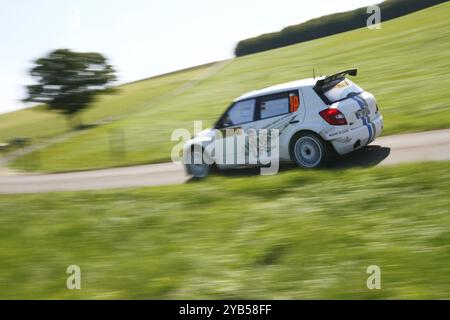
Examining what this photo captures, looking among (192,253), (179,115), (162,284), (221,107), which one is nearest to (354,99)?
(192,253)

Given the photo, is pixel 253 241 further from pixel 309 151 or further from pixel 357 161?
pixel 357 161

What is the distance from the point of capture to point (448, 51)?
85.0 feet

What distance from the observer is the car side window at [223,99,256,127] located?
9.91 meters

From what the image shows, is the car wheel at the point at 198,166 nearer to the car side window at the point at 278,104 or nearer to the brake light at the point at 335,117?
the car side window at the point at 278,104

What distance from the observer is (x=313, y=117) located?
913 centimetres

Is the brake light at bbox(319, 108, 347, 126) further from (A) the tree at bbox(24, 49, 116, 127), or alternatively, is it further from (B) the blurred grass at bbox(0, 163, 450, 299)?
(A) the tree at bbox(24, 49, 116, 127)

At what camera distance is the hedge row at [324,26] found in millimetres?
53625

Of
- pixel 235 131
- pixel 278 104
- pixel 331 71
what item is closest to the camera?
pixel 278 104

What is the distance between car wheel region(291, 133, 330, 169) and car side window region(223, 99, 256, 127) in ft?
3.67

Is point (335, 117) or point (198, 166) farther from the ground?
point (335, 117)

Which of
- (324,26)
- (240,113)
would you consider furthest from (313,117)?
(324,26)

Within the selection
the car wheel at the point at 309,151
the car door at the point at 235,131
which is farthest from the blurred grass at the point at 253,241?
the car door at the point at 235,131

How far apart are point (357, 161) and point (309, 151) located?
94 centimetres

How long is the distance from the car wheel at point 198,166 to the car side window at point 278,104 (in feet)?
5.92
